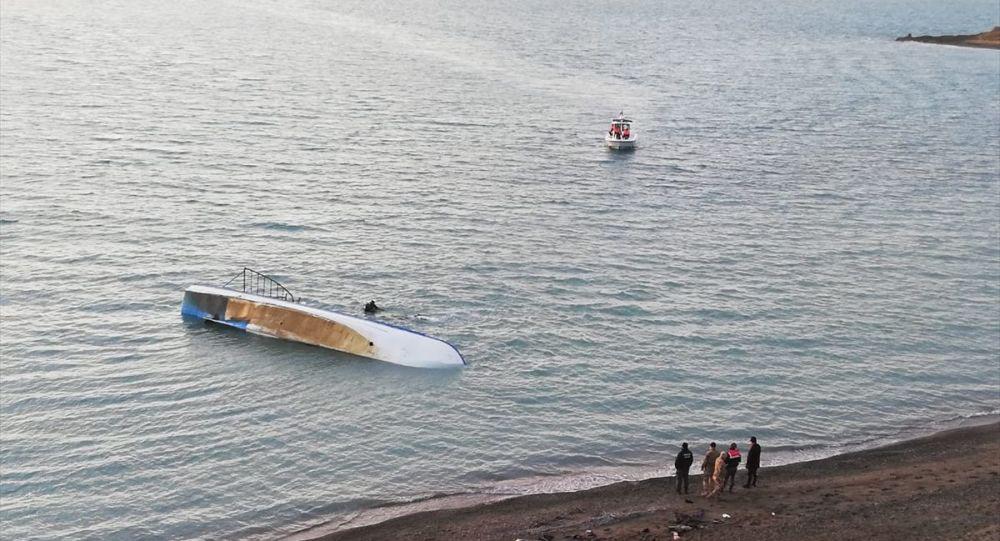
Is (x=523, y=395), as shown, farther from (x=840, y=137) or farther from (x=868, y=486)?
(x=840, y=137)

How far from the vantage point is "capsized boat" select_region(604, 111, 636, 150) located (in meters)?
88.8

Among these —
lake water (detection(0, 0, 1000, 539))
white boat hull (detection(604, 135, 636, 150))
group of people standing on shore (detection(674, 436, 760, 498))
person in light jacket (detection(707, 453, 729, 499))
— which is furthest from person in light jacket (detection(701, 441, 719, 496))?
white boat hull (detection(604, 135, 636, 150))

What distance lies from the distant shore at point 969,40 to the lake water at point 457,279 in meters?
61.7

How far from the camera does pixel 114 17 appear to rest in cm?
15975

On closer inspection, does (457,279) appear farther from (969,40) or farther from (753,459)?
(969,40)

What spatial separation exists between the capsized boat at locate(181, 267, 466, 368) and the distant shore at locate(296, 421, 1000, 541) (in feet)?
37.5

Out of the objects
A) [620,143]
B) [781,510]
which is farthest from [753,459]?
[620,143]

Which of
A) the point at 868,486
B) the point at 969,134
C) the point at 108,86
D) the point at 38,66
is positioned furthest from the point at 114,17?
the point at 868,486

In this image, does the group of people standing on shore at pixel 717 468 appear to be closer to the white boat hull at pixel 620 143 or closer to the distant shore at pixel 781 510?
the distant shore at pixel 781 510

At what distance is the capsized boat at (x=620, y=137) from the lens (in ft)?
291

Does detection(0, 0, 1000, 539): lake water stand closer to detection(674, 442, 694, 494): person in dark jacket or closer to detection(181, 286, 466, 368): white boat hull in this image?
detection(181, 286, 466, 368): white boat hull

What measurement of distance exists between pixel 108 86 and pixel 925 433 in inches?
3332

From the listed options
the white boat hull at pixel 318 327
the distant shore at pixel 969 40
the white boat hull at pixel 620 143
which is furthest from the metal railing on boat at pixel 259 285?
the distant shore at pixel 969 40

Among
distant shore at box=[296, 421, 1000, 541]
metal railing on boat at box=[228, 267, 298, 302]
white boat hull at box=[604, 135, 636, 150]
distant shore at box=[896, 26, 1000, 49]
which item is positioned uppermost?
distant shore at box=[896, 26, 1000, 49]
